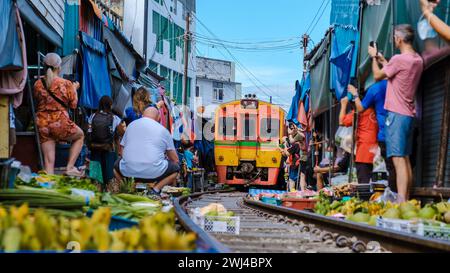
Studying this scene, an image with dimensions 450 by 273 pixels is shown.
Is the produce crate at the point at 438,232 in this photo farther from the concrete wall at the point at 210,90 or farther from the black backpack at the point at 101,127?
the concrete wall at the point at 210,90

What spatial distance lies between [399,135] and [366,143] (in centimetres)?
157

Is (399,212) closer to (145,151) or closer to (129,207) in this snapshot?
(129,207)

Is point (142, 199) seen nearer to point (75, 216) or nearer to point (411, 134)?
point (75, 216)

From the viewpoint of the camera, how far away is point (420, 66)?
7766mm

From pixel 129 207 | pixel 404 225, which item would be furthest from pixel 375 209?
pixel 129 207

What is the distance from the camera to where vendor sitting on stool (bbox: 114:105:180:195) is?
8.83 metres

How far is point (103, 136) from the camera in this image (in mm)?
10914

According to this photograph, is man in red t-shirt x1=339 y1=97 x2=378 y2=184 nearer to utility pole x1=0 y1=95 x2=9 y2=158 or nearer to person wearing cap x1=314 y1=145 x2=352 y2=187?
person wearing cap x1=314 y1=145 x2=352 y2=187

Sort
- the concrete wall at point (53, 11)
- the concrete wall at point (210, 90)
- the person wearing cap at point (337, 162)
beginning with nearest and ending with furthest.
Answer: the concrete wall at point (53, 11)
the person wearing cap at point (337, 162)
the concrete wall at point (210, 90)

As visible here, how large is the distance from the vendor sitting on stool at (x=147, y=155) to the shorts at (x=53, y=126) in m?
0.83

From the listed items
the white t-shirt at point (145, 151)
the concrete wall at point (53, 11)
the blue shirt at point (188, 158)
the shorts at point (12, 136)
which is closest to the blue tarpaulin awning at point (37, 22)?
the concrete wall at point (53, 11)

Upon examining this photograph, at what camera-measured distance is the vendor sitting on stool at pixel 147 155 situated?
8.83 m

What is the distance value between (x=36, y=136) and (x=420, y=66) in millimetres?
5061

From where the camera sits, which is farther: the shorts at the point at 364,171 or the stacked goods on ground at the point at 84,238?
the shorts at the point at 364,171
